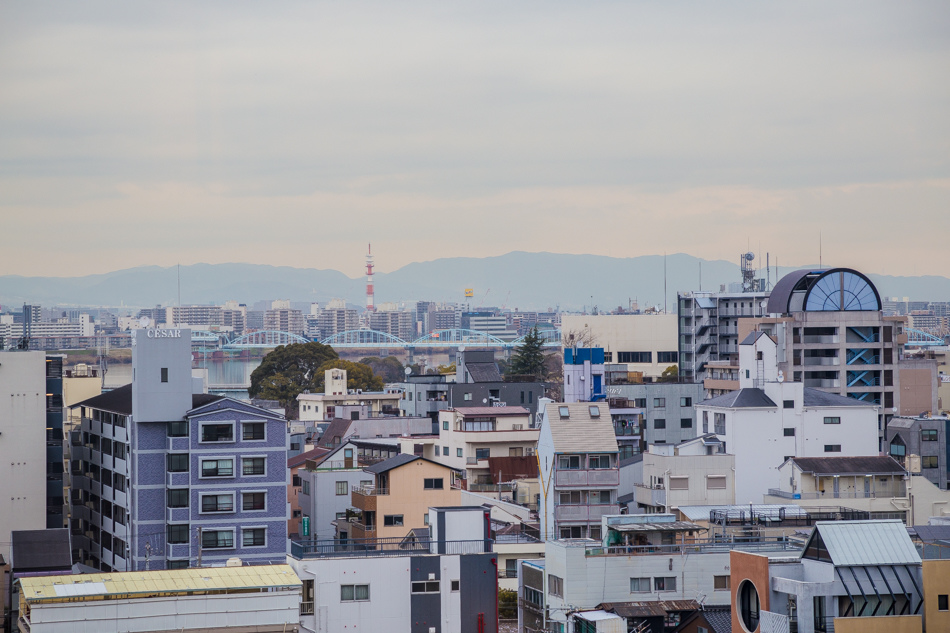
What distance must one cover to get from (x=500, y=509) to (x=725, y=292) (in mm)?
35578

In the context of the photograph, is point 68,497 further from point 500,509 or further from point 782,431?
point 782,431

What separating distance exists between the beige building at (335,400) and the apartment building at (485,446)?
59.9 ft

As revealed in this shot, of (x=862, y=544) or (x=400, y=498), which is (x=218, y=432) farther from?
(x=862, y=544)

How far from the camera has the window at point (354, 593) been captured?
18.0 m

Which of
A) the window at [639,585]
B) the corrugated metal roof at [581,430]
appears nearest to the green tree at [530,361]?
the corrugated metal roof at [581,430]

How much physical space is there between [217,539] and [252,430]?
6.66ft

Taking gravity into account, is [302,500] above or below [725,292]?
below

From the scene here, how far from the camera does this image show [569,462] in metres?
23.6

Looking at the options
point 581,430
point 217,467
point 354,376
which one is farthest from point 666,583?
point 354,376

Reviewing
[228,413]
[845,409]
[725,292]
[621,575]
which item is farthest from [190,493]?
[725,292]

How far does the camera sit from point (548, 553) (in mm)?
18219

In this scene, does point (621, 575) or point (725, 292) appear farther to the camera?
point (725, 292)

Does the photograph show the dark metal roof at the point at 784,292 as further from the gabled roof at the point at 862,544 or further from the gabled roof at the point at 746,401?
the gabled roof at the point at 862,544

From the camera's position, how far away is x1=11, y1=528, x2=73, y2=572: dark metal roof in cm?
2067
